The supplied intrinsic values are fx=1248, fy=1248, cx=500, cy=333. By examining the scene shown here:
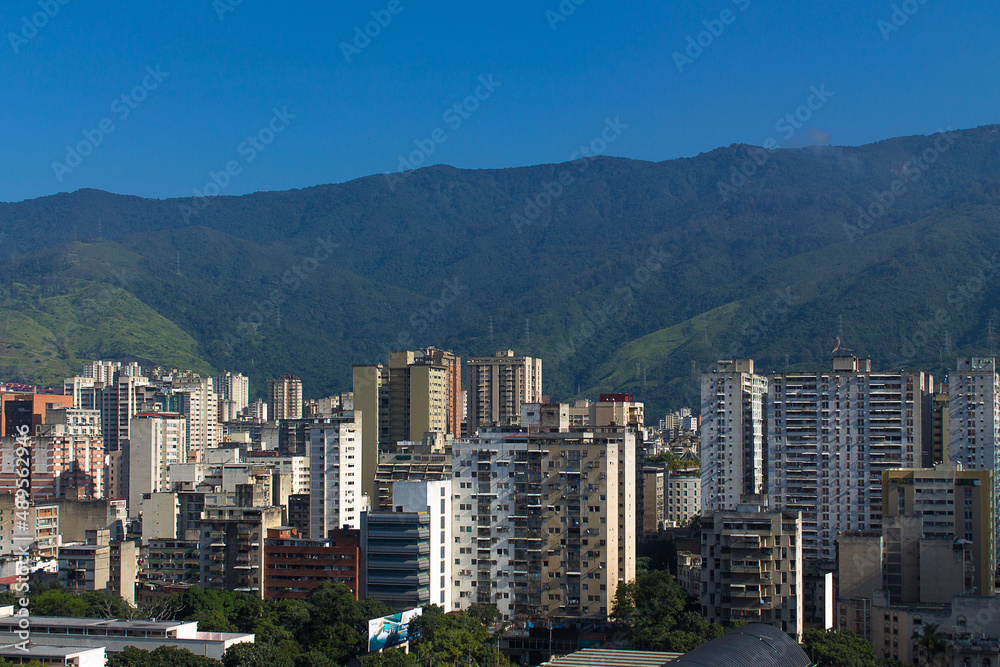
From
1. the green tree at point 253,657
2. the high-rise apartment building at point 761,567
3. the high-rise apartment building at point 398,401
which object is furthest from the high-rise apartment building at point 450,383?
the green tree at point 253,657

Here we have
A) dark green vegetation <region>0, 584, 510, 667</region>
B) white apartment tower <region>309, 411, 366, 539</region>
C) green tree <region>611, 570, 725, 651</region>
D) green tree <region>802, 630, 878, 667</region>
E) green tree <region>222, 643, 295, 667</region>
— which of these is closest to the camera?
green tree <region>222, 643, 295, 667</region>

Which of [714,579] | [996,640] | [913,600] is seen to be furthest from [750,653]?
[913,600]

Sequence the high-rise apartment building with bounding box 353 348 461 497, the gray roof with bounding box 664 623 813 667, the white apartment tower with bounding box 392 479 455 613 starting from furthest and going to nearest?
the high-rise apartment building with bounding box 353 348 461 497, the white apartment tower with bounding box 392 479 455 613, the gray roof with bounding box 664 623 813 667

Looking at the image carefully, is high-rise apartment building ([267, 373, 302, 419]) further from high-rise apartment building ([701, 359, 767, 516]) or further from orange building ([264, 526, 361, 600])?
orange building ([264, 526, 361, 600])

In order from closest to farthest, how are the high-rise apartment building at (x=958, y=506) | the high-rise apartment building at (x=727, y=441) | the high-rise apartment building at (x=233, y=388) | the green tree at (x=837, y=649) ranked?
1. the green tree at (x=837, y=649)
2. the high-rise apartment building at (x=958, y=506)
3. the high-rise apartment building at (x=727, y=441)
4. the high-rise apartment building at (x=233, y=388)

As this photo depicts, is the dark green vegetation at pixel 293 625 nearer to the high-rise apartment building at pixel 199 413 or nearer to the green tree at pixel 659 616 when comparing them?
the green tree at pixel 659 616

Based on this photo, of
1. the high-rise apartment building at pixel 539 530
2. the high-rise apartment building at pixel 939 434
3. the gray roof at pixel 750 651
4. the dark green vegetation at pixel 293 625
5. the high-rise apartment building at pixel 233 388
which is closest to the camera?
the gray roof at pixel 750 651

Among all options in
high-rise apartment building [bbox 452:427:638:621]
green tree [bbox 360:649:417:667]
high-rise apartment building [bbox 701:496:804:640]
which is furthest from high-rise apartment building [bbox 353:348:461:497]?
green tree [bbox 360:649:417:667]
